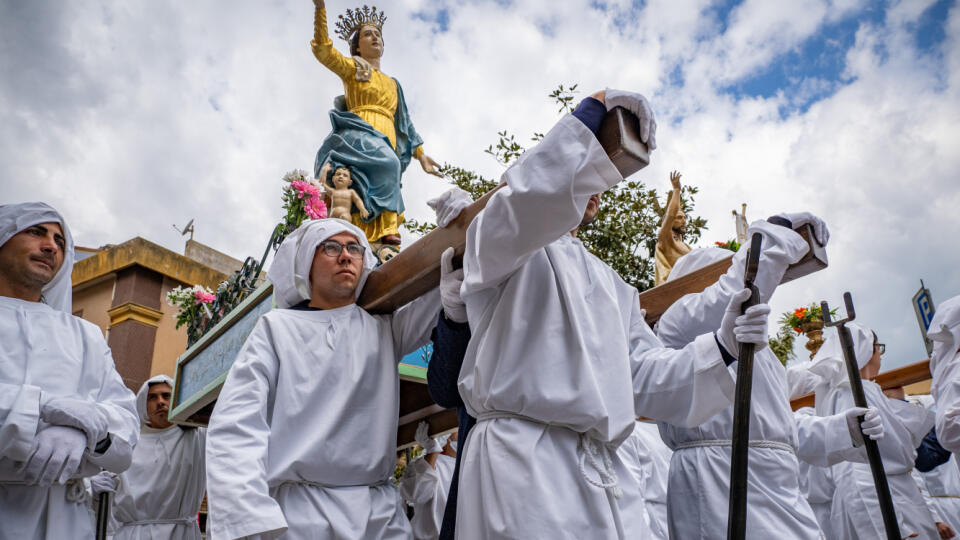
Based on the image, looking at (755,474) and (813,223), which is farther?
(755,474)

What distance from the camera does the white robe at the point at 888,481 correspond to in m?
5.38

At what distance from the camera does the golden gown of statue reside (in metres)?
6.67

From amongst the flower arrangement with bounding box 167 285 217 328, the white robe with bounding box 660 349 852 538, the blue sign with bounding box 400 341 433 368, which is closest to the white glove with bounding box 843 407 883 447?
the white robe with bounding box 660 349 852 538

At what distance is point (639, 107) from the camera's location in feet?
6.74

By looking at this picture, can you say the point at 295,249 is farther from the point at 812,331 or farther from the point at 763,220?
the point at 812,331

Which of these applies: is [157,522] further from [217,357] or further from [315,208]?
[315,208]

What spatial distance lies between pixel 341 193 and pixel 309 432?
365 centimetres

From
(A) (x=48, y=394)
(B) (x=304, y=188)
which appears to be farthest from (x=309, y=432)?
(B) (x=304, y=188)

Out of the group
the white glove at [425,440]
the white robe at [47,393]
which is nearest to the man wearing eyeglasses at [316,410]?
the white glove at [425,440]

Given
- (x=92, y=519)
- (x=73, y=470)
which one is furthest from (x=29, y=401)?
(x=92, y=519)

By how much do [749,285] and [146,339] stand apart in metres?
11.8

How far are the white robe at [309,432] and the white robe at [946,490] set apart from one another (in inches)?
240

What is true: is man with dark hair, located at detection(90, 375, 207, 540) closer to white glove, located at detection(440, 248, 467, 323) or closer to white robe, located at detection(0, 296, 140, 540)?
white robe, located at detection(0, 296, 140, 540)

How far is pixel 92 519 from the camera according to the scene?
354 cm
